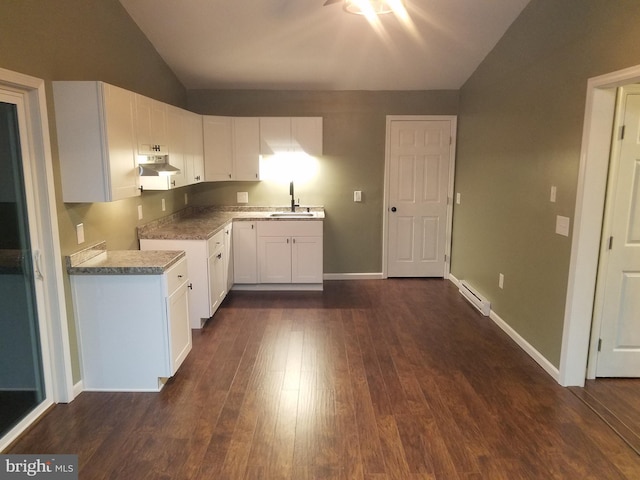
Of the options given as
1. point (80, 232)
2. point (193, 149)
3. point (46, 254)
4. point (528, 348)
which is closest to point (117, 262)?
point (80, 232)

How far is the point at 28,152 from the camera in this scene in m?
2.56

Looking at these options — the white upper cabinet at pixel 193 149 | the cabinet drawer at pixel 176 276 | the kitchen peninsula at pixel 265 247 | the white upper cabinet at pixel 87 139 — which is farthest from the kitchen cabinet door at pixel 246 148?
the white upper cabinet at pixel 87 139

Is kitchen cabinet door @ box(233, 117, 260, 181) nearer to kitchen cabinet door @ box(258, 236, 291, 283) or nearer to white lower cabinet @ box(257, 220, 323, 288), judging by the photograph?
white lower cabinet @ box(257, 220, 323, 288)

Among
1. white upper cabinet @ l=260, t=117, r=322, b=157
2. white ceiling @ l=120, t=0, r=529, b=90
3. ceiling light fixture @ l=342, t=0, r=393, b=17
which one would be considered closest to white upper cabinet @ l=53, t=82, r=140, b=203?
white ceiling @ l=120, t=0, r=529, b=90

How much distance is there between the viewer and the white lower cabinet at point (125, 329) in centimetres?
292

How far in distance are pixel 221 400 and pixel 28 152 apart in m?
1.93

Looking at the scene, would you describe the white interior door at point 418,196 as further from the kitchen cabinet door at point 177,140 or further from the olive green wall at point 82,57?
the olive green wall at point 82,57

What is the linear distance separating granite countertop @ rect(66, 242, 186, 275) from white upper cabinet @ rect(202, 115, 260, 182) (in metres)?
2.21

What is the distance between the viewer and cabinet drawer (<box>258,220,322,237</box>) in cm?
511

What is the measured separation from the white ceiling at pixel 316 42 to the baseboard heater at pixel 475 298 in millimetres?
2454

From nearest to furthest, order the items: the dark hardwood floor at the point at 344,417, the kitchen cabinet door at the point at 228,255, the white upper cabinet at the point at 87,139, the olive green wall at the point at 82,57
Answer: the dark hardwood floor at the point at 344,417, the olive green wall at the point at 82,57, the white upper cabinet at the point at 87,139, the kitchen cabinet door at the point at 228,255

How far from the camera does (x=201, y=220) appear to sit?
4.93 metres

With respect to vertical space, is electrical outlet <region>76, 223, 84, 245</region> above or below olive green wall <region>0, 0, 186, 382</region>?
below

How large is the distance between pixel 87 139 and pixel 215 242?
173cm
